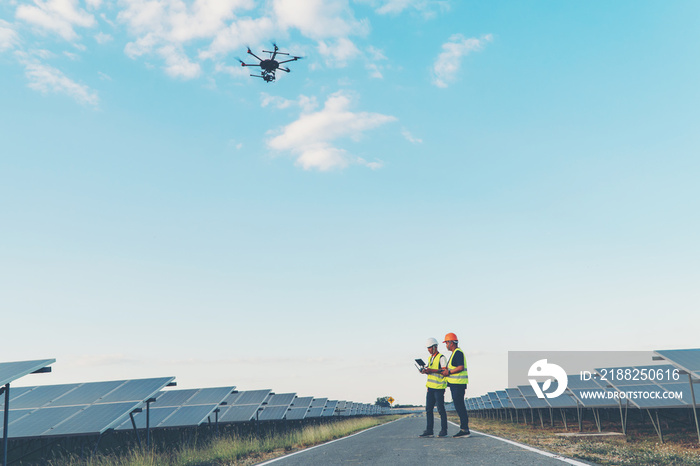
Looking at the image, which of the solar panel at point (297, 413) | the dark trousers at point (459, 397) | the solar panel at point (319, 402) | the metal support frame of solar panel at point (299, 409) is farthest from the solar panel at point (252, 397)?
the solar panel at point (319, 402)

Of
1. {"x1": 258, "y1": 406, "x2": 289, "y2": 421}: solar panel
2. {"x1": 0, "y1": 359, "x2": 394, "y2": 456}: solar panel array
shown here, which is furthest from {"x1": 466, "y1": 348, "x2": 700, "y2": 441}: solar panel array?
{"x1": 258, "y1": 406, "x2": 289, "y2": 421}: solar panel

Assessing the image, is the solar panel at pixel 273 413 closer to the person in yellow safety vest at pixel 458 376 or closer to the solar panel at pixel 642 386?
the solar panel at pixel 642 386

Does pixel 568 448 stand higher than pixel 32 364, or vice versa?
pixel 32 364

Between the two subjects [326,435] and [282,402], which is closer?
[326,435]

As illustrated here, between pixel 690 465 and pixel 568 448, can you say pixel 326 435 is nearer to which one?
pixel 568 448

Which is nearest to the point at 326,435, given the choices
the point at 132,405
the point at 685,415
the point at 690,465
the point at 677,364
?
the point at 132,405

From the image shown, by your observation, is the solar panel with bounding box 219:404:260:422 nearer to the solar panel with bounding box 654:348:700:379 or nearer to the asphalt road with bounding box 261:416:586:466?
the asphalt road with bounding box 261:416:586:466

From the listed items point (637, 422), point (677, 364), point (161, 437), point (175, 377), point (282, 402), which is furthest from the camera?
point (282, 402)

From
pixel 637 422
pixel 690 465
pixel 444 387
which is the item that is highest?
pixel 444 387
